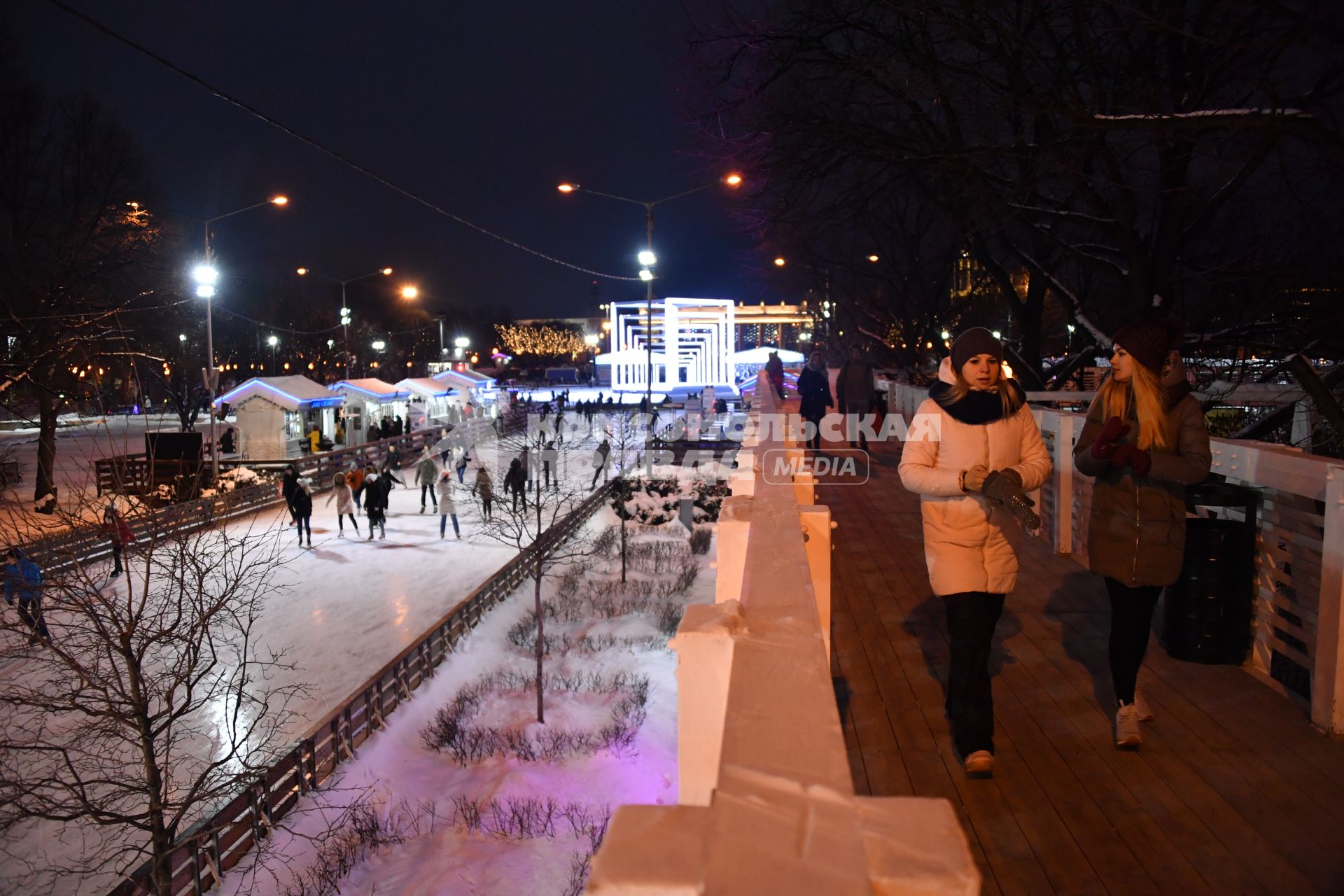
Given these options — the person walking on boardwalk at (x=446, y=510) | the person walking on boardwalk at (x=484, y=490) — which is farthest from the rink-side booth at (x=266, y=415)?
the person walking on boardwalk at (x=484, y=490)

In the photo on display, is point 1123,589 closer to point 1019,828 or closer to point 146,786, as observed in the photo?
point 1019,828

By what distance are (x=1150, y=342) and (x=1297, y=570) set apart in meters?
1.47

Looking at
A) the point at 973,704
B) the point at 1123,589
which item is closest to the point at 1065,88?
the point at 1123,589

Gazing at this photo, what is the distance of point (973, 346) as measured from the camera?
350cm

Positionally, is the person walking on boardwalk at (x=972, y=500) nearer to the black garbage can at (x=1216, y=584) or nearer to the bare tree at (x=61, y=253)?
the black garbage can at (x=1216, y=584)

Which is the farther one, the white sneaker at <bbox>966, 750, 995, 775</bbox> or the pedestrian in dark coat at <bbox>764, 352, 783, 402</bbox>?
the pedestrian in dark coat at <bbox>764, 352, 783, 402</bbox>

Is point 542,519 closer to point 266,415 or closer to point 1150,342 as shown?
point 266,415

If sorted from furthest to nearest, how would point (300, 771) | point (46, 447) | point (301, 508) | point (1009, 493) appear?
1. point (46, 447)
2. point (301, 508)
3. point (300, 771)
4. point (1009, 493)

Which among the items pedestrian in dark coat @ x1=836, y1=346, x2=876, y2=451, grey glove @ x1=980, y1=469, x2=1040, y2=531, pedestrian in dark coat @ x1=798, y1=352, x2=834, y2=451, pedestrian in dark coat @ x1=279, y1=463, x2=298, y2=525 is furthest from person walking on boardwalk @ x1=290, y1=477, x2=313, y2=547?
grey glove @ x1=980, y1=469, x2=1040, y2=531

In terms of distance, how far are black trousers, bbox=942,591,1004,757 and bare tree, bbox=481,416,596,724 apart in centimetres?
754

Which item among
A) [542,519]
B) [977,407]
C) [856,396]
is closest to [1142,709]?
[977,407]

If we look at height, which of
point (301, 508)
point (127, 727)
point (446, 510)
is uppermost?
point (301, 508)

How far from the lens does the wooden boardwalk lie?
9.09ft

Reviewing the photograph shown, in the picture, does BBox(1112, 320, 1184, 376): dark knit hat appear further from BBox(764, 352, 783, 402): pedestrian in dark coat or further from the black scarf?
BBox(764, 352, 783, 402): pedestrian in dark coat
